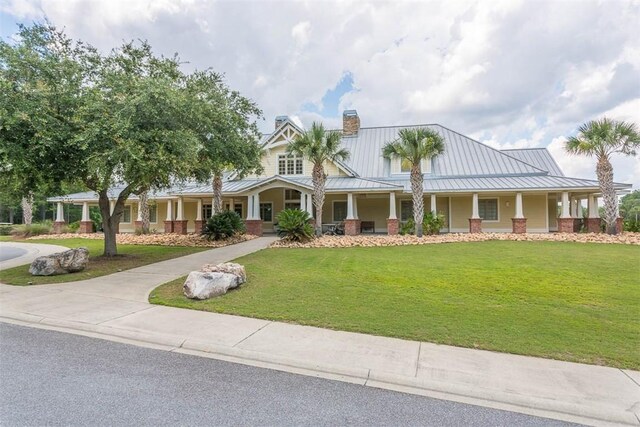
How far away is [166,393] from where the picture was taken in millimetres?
3746

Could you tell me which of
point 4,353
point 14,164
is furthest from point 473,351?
point 14,164

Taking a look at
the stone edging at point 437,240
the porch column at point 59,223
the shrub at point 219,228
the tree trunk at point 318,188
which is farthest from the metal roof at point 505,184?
the porch column at point 59,223

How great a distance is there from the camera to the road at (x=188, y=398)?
3.30 m

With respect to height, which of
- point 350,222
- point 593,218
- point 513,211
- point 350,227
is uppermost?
point 513,211

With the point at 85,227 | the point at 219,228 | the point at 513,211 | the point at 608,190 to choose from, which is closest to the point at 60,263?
the point at 219,228

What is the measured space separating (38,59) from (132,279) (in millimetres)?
6132

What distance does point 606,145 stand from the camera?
57.0 feet

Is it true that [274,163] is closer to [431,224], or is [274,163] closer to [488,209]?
[431,224]

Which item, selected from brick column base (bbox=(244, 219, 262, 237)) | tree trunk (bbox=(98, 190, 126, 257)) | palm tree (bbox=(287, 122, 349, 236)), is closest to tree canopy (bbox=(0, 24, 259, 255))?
tree trunk (bbox=(98, 190, 126, 257))

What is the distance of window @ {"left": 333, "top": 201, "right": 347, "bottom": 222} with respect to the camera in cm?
2567

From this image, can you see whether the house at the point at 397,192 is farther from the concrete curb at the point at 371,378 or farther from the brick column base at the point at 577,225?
the concrete curb at the point at 371,378

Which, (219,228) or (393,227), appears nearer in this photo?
(219,228)

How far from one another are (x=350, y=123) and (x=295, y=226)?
1552 centimetres

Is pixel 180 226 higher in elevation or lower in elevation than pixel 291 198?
lower
